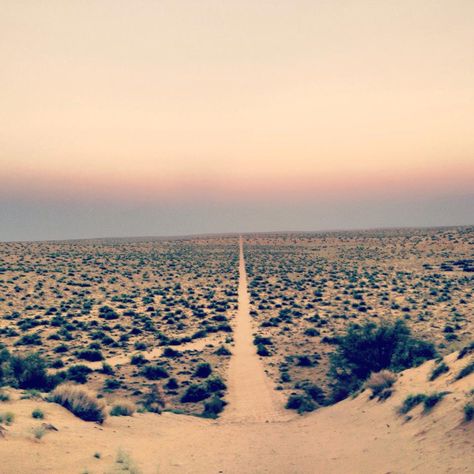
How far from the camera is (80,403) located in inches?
575

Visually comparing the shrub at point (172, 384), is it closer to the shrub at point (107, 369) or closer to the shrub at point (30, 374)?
the shrub at point (107, 369)

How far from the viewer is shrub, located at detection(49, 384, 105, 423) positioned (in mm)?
14297

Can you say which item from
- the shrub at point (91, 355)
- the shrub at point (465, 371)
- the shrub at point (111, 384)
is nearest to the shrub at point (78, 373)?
the shrub at point (111, 384)

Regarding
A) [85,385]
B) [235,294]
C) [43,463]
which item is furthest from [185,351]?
[235,294]

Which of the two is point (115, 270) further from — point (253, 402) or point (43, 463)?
point (43, 463)

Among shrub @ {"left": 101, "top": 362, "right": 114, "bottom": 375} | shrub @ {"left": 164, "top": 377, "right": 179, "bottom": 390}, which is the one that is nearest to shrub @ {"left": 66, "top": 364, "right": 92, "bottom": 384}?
shrub @ {"left": 101, "top": 362, "right": 114, "bottom": 375}

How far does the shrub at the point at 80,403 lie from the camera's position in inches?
563

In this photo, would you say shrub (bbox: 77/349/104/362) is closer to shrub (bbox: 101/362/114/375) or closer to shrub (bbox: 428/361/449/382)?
shrub (bbox: 101/362/114/375)

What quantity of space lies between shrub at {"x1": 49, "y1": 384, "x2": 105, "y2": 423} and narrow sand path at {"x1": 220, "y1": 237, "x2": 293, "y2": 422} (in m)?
5.04

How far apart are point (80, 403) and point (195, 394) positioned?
674cm

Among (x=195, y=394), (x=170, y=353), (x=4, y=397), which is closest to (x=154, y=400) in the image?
(x=195, y=394)

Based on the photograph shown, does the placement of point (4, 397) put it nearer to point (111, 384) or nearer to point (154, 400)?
point (154, 400)

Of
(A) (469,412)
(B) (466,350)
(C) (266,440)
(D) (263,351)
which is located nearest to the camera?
(A) (469,412)

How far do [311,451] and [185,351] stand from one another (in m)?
16.3
